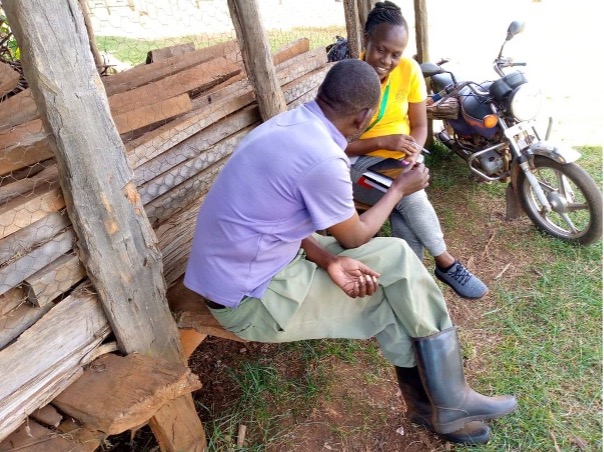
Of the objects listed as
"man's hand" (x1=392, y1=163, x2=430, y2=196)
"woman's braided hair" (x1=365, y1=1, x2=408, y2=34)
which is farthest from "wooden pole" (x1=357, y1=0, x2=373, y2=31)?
"man's hand" (x1=392, y1=163, x2=430, y2=196)

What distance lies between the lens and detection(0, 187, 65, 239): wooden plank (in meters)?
1.71

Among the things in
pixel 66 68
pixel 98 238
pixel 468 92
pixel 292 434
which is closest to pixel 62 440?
pixel 98 238

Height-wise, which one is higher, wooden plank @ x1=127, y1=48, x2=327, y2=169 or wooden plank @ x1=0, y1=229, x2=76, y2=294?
wooden plank @ x1=127, y1=48, x2=327, y2=169

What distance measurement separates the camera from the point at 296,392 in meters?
2.74

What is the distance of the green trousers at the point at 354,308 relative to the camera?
6.96 ft

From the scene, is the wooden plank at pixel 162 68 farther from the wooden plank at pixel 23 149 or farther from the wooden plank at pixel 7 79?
the wooden plank at pixel 23 149

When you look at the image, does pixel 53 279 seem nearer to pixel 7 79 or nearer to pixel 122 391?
pixel 122 391

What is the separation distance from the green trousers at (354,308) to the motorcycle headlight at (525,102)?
1.93 m

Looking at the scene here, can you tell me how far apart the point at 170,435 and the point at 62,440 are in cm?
51

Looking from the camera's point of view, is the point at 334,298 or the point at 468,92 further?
the point at 468,92

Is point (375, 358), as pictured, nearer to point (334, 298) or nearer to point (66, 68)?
point (334, 298)

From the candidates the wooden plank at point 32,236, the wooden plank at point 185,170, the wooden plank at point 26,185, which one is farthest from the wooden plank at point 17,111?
the wooden plank at point 32,236

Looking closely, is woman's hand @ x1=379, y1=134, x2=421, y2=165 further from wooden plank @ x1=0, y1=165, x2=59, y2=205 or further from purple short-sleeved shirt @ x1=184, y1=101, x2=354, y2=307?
wooden plank @ x1=0, y1=165, x2=59, y2=205

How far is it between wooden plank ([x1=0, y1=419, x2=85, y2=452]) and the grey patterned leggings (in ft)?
6.24
